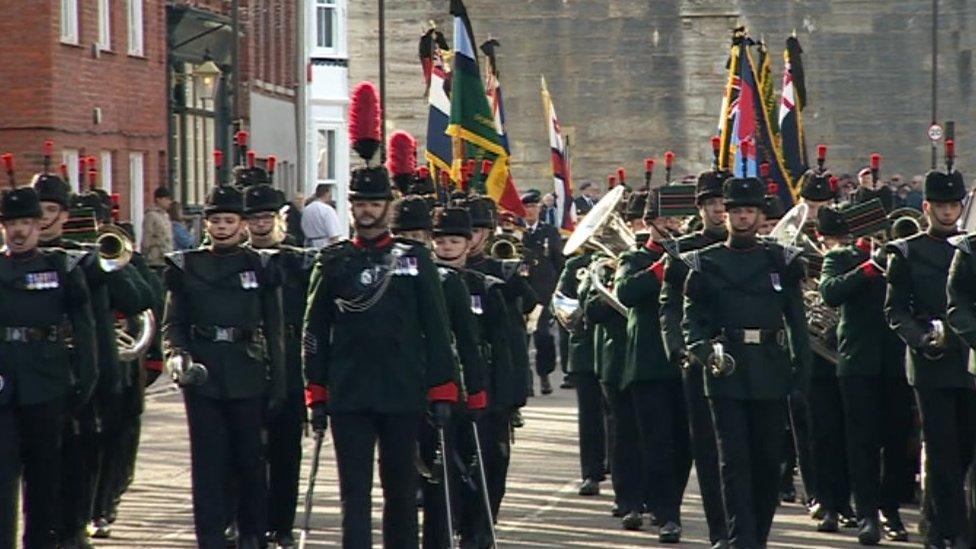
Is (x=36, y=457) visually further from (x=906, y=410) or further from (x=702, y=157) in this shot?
(x=702, y=157)

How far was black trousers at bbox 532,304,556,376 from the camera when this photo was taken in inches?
1131

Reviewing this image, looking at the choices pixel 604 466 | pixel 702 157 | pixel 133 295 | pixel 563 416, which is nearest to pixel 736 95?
pixel 563 416

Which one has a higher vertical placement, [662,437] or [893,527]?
[662,437]

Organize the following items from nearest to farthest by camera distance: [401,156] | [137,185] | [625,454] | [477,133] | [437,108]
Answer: [401,156], [625,454], [477,133], [437,108], [137,185]

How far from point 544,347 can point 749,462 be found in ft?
48.3

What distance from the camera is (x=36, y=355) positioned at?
1338cm

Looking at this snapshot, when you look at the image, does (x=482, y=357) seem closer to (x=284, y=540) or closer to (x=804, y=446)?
(x=284, y=540)

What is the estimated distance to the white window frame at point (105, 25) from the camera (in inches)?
1549

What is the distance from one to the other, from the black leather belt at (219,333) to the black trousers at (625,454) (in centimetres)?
365

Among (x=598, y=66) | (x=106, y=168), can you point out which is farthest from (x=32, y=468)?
(x=598, y=66)

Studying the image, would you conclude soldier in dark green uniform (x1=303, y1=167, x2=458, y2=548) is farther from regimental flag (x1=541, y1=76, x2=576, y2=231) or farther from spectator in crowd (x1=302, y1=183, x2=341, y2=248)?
spectator in crowd (x1=302, y1=183, x2=341, y2=248)

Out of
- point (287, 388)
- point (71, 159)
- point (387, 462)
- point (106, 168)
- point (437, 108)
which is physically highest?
point (437, 108)

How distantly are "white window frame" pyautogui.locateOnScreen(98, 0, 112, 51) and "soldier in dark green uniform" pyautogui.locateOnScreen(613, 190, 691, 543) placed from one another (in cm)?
2360

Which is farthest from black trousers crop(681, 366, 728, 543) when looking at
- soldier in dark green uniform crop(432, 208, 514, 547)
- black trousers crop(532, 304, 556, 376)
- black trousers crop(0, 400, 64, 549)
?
black trousers crop(532, 304, 556, 376)
